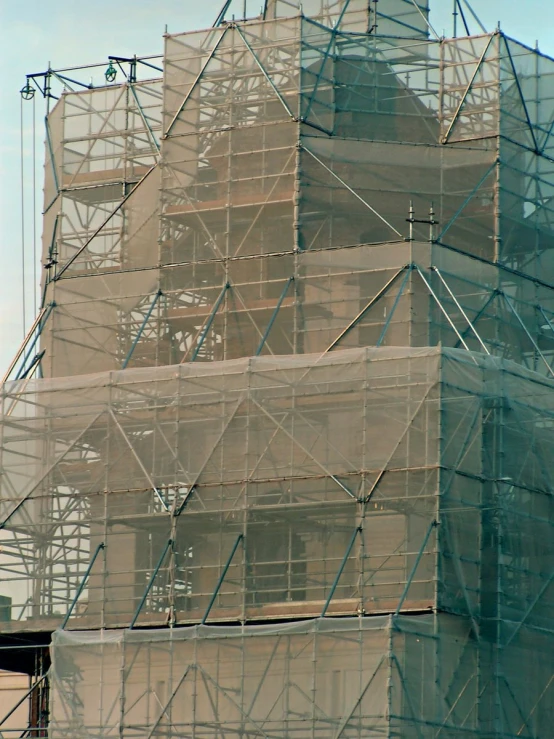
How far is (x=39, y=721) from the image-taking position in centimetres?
5250

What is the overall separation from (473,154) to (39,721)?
1774 cm

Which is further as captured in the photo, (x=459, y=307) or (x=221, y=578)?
(x=459, y=307)

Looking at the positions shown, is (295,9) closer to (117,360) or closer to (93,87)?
(93,87)

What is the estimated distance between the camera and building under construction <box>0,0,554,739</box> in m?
47.2

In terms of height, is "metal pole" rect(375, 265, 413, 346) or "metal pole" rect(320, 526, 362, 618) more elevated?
"metal pole" rect(375, 265, 413, 346)

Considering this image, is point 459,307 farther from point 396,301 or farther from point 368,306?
point 368,306

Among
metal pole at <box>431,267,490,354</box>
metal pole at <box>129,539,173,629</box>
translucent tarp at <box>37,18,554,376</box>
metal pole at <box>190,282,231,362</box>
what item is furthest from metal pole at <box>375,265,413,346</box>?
metal pole at <box>129,539,173,629</box>

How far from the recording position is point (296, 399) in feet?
162

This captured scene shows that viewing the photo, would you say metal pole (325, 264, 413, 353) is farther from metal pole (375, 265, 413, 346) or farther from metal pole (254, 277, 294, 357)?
metal pole (254, 277, 294, 357)

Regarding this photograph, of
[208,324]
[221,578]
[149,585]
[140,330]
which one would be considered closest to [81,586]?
[149,585]

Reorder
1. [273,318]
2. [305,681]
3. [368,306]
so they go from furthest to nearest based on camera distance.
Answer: [273,318] < [368,306] < [305,681]

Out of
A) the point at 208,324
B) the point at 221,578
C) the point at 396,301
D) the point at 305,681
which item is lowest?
the point at 305,681

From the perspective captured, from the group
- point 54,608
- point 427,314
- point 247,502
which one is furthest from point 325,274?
point 54,608

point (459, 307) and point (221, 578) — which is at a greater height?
point (459, 307)
